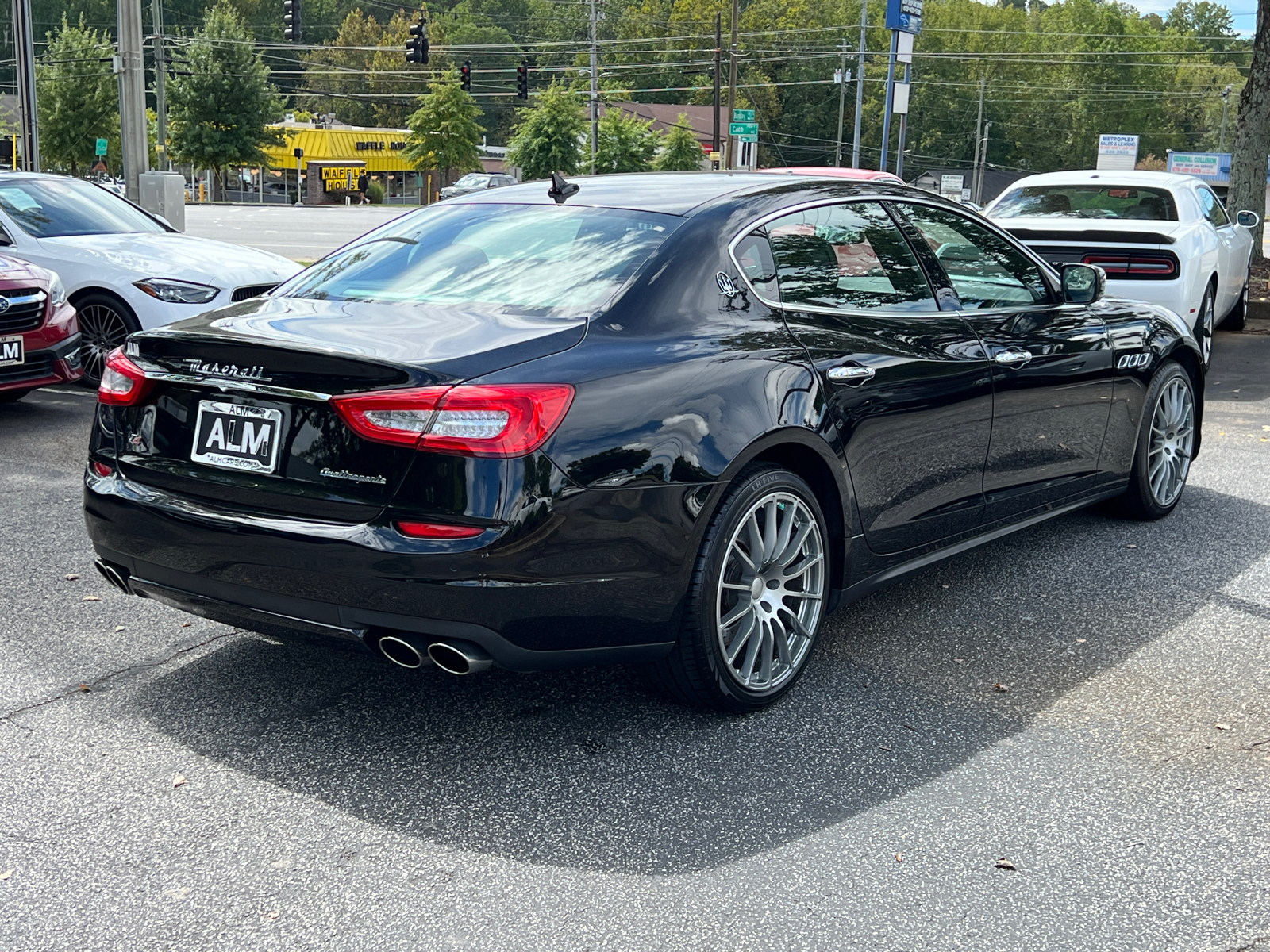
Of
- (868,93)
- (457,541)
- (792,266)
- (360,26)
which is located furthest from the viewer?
(360,26)

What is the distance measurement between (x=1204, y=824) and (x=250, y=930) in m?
2.26

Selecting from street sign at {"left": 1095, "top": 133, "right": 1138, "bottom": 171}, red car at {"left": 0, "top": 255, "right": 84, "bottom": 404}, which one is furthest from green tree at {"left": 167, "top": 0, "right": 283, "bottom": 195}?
red car at {"left": 0, "top": 255, "right": 84, "bottom": 404}

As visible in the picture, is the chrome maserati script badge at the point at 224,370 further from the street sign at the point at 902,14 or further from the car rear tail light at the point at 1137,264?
the street sign at the point at 902,14

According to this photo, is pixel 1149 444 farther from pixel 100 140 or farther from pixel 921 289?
pixel 100 140

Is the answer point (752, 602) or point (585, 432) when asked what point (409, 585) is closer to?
point (585, 432)

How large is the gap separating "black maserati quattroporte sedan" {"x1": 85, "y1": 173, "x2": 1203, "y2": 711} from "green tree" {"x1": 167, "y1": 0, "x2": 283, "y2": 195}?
63537mm

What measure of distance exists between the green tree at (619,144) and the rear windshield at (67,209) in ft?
150

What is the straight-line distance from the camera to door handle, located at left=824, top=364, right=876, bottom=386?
405 cm

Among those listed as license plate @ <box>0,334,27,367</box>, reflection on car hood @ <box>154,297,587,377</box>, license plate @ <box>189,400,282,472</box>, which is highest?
reflection on car hood @ <box>154,297,587,377</box>

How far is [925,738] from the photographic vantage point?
3.80 m

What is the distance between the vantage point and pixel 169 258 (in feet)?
31.6

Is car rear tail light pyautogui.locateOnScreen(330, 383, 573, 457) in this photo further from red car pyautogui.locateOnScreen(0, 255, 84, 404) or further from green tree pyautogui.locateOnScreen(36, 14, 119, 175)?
green tree pyautogui.locateOnScreen(36, 14, 119, 175)

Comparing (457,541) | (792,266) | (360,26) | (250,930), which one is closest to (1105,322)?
(792,266)

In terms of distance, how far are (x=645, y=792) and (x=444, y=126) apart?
76.3 meters
